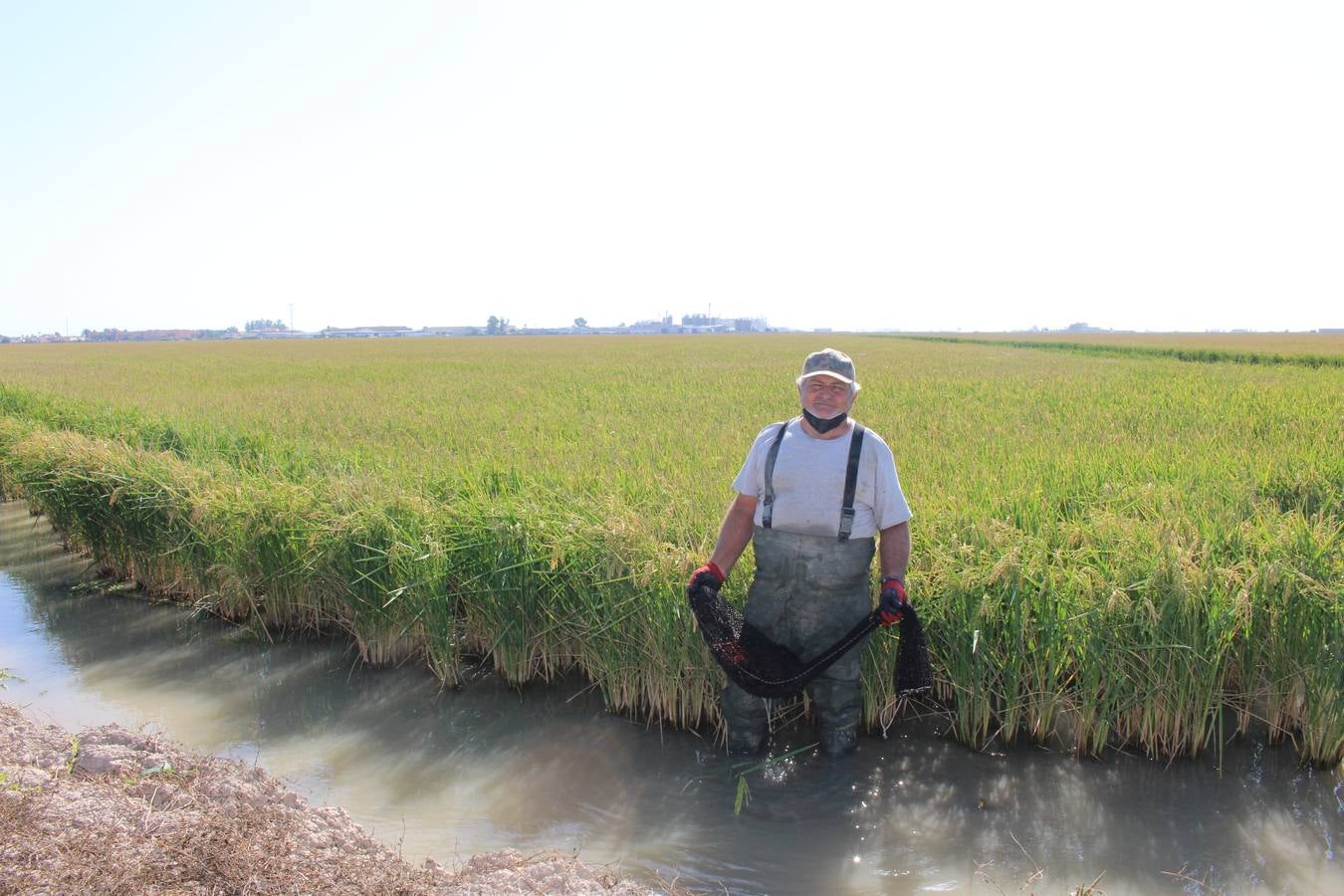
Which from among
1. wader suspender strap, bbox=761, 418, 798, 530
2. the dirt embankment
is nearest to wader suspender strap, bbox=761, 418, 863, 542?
wader suspender strap, bbox=761, 418, 798, 530

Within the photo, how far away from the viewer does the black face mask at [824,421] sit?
368 cm

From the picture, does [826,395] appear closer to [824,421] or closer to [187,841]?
[824,421]

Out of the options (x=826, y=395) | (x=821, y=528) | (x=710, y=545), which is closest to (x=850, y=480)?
(x=821, y=528)

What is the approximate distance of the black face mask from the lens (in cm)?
368

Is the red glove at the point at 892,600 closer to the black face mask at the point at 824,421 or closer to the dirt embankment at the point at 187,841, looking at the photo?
the black face mask at the point at 824,421

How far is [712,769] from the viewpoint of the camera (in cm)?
432

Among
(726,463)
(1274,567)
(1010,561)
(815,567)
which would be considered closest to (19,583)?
(726,463)

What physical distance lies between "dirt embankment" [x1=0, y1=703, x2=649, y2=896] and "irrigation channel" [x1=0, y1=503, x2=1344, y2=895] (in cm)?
34

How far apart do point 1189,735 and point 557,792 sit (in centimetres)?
290

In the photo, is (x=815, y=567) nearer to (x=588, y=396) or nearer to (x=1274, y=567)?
(x=1274, y=567)

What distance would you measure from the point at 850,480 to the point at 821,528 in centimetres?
24

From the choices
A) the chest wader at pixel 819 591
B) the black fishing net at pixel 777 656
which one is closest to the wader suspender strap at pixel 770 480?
the chest wader at pixel 819 591

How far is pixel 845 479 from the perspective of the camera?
370cm

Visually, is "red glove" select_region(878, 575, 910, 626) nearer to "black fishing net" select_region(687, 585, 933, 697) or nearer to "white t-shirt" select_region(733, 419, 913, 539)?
"black fishing net" select_region(687, 585, 933, 697)
